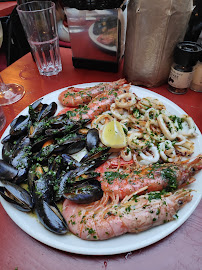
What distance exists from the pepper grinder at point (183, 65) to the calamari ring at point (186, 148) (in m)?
0.60

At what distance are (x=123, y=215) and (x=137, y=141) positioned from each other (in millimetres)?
462

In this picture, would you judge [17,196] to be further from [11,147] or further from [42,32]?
[42,32]

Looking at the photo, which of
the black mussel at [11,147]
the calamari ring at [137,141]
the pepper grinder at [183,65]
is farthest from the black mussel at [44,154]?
the pepper grinder at [183,65]

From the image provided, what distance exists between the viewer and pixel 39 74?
6.55 ft

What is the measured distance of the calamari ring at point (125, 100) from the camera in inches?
54.9

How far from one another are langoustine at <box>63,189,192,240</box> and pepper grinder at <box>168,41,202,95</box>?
95cm

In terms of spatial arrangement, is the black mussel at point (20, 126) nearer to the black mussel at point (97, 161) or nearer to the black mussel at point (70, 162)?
the black mussel at point (70, 162)

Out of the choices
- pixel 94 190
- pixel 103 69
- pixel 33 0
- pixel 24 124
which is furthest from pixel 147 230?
pixel 33 0

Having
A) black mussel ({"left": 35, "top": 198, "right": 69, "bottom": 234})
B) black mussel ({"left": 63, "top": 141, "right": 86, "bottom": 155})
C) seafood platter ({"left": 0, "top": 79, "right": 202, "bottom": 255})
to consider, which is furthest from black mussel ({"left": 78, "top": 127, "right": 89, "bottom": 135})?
black mussel ({"left": 35, "top": 198, "right": 69, "bottom": 234})

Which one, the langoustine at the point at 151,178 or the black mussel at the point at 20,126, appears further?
the black mussel at the point at 20,126

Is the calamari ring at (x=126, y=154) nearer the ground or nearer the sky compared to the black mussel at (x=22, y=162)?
nearer the ground

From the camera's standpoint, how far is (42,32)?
1.80 m

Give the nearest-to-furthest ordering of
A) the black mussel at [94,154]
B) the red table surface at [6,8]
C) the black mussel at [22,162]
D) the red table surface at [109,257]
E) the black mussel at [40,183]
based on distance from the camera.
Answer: the red table surface at [109,257] → the black mussel at [40,183] → the black mussel at [22,162] → the black mussel at [94,154] → the red table surface at [6,8]

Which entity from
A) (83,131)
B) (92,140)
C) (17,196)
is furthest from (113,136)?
(17,196)
